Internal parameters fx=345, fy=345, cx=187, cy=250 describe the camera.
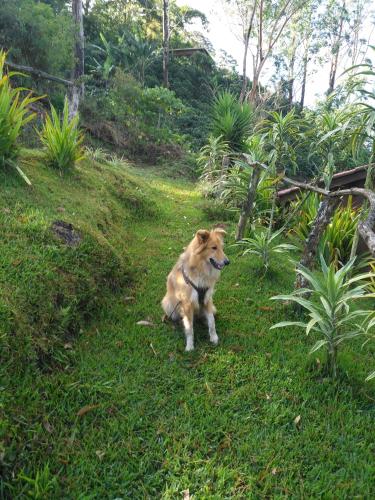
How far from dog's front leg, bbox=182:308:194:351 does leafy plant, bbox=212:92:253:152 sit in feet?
21.0

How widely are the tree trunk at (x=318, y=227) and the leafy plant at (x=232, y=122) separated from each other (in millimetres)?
5636

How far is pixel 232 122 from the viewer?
8656mm

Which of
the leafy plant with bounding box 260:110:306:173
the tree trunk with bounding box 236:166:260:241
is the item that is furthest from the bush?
the leafy plant with bounding box 260:110:306:173

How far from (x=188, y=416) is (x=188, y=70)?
2440 cm

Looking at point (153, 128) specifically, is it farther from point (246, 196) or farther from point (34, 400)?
point (34, 400)

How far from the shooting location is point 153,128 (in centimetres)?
1512

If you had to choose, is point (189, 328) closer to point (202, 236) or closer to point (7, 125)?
point (202, 236)

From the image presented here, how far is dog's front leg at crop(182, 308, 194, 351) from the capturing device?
3.23m

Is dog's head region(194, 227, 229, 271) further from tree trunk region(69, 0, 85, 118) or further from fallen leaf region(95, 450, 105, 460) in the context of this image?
tree trunk region(69, 0, 85, 118)

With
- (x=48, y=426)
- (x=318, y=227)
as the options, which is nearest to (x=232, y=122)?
(x=318, y=227)

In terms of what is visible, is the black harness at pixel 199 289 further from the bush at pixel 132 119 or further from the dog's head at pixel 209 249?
the bush at pixel 132 119

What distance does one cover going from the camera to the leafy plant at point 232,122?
28.7 feet

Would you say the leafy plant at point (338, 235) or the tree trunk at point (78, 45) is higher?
the tree trunk at point (78, 45)

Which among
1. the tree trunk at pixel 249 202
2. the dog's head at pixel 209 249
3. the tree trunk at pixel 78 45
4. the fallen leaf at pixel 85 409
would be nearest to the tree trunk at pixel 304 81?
the tree trunk at pixel 78 45
